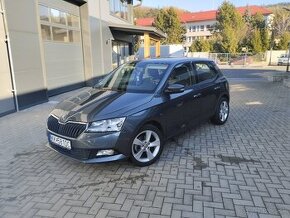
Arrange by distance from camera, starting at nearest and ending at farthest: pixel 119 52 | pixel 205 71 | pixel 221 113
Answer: pixel 205 71
pixel 221 113
pixel 119 52

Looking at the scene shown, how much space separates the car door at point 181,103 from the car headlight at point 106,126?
1.02 m

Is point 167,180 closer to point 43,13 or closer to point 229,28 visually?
point 43,13

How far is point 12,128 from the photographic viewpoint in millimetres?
6496

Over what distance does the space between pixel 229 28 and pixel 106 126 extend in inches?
1666

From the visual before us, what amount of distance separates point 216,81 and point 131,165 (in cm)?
295

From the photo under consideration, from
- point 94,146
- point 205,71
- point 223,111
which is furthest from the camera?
point 223,111

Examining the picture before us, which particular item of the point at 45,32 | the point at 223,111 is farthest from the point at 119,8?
the point at 223,111

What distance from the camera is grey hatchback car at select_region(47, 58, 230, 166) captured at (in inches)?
147

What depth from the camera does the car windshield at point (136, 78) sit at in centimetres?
456

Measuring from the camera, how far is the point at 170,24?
4606cm

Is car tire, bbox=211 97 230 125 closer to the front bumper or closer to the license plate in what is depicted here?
the front bumper

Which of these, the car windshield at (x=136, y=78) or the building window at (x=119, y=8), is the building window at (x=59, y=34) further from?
the car windshield at (x=136, y=78)

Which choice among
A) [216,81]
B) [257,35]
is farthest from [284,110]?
[257,35]

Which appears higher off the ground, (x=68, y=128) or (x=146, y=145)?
(x=68, y=128)
